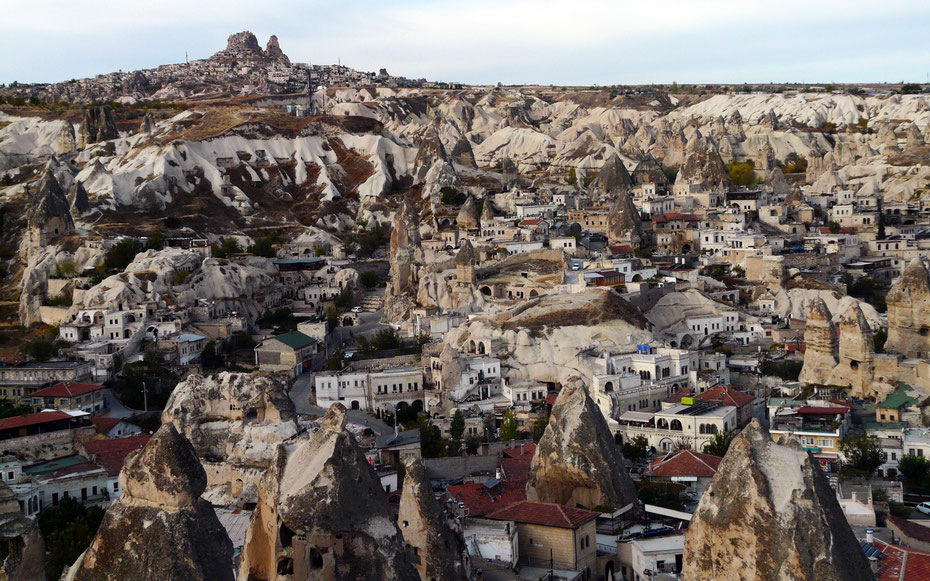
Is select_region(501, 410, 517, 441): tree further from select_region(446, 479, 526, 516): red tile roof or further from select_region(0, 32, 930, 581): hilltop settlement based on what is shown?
select_region(446, 479, 526, 516): red tile roof

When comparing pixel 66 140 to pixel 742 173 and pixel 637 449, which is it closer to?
pixel 742 173

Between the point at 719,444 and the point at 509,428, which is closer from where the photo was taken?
the point at 719,444

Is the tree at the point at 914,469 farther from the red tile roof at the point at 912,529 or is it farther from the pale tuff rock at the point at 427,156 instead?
the pale tuff rock at the point at 427,156

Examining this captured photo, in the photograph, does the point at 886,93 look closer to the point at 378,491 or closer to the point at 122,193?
the point at 122,193

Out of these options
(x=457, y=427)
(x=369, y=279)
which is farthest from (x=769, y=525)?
(x=369, y=279)

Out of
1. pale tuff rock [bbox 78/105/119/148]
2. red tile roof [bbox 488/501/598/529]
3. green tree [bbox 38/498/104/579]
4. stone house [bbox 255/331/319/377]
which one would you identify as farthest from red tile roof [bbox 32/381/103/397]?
pale tuff rock [bbox 78/105/119/148]

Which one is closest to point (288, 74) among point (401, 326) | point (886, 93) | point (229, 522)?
point (886, 93)
